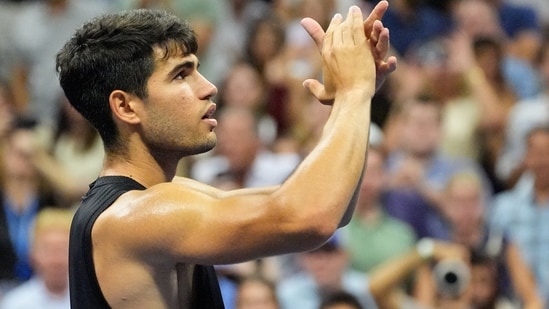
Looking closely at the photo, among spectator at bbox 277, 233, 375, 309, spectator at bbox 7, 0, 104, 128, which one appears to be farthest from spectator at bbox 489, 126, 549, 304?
spectator at bbox 7, 0, 104, 128

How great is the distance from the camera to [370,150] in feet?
25.0

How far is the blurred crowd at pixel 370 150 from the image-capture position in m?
6.87

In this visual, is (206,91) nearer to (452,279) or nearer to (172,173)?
(172,173)

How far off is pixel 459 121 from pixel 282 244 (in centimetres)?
603

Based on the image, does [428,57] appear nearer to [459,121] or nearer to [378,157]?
[459,121]

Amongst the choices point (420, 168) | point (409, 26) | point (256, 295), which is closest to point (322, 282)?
point (256, 295)

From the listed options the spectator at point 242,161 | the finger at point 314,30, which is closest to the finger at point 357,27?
the finger at point 314,30

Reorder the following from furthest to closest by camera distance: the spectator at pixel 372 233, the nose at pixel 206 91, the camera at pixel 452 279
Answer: the spectator at pixel 372 233
the camera at pixel 452 279
the nose at pixel 206 91

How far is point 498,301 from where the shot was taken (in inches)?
272

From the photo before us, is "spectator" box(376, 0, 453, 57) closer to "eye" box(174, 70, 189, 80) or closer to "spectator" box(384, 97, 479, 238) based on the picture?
"spectator" box(384, 97, 479, 238)

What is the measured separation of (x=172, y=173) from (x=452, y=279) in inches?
140

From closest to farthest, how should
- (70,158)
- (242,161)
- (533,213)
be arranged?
(533,213)
(242,161)
(70,158)

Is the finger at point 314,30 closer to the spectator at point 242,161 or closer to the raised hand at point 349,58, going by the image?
the raised hand at point 349,58

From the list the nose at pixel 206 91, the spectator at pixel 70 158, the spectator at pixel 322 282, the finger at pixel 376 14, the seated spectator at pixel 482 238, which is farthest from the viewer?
the spectator at pixel 70 158
